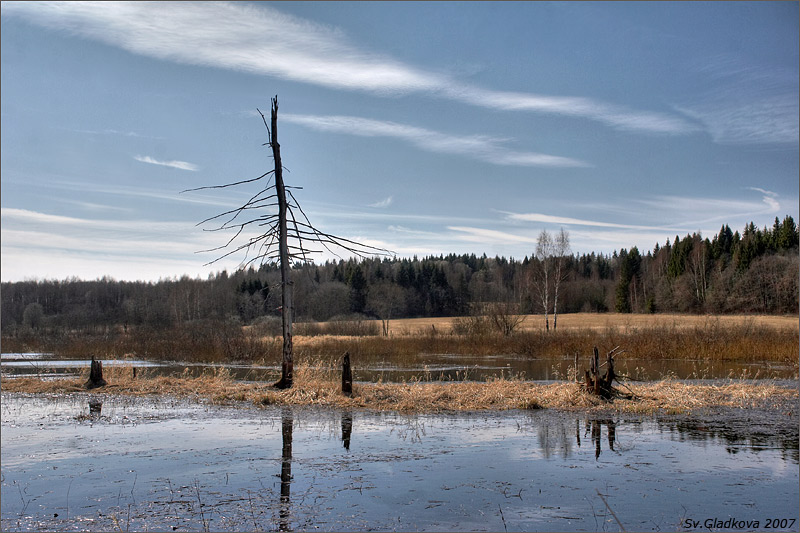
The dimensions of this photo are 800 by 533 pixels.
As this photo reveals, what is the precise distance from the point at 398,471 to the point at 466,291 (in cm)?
11515

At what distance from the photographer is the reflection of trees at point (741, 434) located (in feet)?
39.9

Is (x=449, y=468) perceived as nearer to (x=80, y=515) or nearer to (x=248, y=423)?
(x=80, y=515)

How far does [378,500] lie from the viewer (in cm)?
872

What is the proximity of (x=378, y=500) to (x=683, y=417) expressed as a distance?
1017 cm

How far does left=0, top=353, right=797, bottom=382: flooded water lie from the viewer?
2746 centimetres

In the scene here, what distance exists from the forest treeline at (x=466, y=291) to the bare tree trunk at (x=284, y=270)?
47622 mm

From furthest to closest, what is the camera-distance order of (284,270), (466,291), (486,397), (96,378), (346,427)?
(466,291) < (96,378) < (284,270) < (486,397) < (346,427)

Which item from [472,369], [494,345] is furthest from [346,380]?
[494,345]

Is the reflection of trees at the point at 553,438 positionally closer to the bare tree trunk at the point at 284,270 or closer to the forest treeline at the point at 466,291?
the bare tree trunk at the point at 284,270

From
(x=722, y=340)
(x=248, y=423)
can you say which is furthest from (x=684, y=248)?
(x=248, y=423)

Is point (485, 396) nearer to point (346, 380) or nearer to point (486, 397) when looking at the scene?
point (486, 397)

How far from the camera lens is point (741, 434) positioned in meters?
13.5

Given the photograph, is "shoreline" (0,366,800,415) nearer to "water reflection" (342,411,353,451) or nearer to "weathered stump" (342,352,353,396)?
"weathered stump" (342,352,353,396)

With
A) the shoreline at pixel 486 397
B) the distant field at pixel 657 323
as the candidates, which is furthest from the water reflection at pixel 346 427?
the distant field at pixel 657 323
